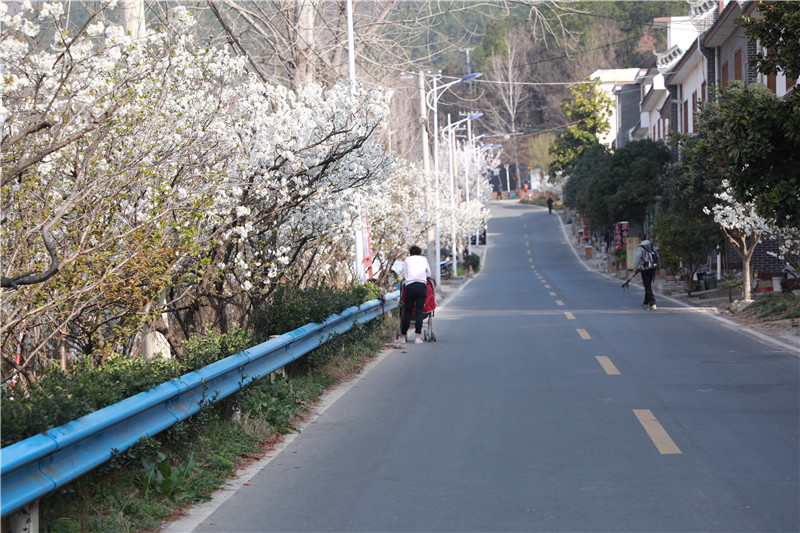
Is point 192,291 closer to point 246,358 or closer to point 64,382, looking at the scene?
point 246,358

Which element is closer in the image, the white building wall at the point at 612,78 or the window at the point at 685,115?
the window at the point at 685,115

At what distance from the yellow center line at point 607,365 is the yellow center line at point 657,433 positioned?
2.62 metres

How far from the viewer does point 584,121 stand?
78375mm

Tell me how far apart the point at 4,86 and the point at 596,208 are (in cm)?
4377

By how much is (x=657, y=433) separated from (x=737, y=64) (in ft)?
79.9

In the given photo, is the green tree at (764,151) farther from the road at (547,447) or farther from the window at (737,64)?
the window at (737,64)

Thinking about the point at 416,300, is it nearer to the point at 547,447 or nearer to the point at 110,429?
the point at 547,447

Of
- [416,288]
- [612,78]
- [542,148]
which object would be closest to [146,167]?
[416,288]

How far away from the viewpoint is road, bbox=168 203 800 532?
5574 mm

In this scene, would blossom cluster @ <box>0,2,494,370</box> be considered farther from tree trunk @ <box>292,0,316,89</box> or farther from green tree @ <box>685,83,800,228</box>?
tree trunk @ <box>292,0,316,89</box>

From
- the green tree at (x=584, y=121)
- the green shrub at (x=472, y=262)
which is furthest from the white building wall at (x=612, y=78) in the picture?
the green shrub at (x=472, y=262)

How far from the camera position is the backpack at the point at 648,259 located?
2225 cm

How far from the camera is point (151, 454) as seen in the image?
607cm

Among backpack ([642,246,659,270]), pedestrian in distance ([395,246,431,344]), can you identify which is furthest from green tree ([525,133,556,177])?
pedestrian in distance ([395,246,431,344])
